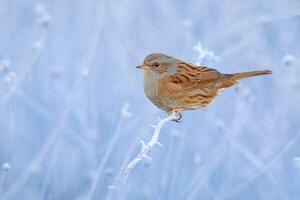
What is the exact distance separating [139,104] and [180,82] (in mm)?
1885

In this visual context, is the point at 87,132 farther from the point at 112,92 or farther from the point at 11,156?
the point at 112,92

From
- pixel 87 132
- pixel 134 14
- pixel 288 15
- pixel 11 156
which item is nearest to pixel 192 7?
pixel 134 14

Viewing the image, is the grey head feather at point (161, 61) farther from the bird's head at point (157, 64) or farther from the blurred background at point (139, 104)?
the blurred background at point (139, 104)

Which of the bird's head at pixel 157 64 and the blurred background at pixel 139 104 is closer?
the bird's head at pixel 157 64

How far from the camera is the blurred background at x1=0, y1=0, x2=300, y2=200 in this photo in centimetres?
594

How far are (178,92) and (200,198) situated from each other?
0.95 metres

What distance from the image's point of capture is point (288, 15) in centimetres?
697

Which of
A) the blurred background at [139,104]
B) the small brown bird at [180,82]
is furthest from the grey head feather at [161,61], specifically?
the blurred background at [139,104]

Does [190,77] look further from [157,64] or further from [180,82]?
[157,64]

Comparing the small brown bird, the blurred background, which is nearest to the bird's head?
the small brown bird

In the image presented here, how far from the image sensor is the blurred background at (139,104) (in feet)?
19.5

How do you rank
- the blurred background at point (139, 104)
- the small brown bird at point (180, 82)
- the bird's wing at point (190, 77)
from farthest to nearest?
the blurred background at point (139, 104), the bird's wing at point (190, 77), the small brown bird at point (180, 82)

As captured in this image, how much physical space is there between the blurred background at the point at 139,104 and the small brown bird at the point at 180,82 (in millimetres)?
143

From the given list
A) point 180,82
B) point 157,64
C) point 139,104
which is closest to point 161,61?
point 157,64
